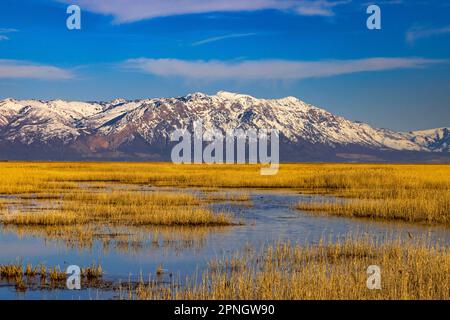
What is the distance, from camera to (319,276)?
16.5 meters

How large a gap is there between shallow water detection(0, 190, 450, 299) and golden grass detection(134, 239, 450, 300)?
4.05 feet

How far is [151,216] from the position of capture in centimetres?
3203

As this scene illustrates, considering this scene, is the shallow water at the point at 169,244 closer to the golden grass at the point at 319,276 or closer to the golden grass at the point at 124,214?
the golden grass at the point at 319,276

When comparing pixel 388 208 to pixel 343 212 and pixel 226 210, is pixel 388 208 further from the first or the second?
pixel 226 210

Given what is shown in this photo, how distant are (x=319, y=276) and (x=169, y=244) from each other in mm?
8984

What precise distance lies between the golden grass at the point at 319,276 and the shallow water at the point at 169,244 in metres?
1.23

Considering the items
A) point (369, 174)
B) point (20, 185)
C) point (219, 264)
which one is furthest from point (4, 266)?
point (369, 174)

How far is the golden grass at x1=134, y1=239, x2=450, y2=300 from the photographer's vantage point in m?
15.3

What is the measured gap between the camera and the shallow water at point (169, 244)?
750 inches

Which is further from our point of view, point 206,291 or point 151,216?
point 151,216

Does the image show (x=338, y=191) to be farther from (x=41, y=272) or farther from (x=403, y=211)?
(x=41, y=272)

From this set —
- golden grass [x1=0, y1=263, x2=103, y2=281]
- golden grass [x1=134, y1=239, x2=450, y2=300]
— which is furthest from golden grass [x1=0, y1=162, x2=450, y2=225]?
golden grass [x1=0, y1=263, x2=103, y2=281]

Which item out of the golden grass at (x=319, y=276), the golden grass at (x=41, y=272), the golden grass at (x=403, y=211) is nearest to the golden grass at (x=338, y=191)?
the golden grass at (x=403, y=211)
